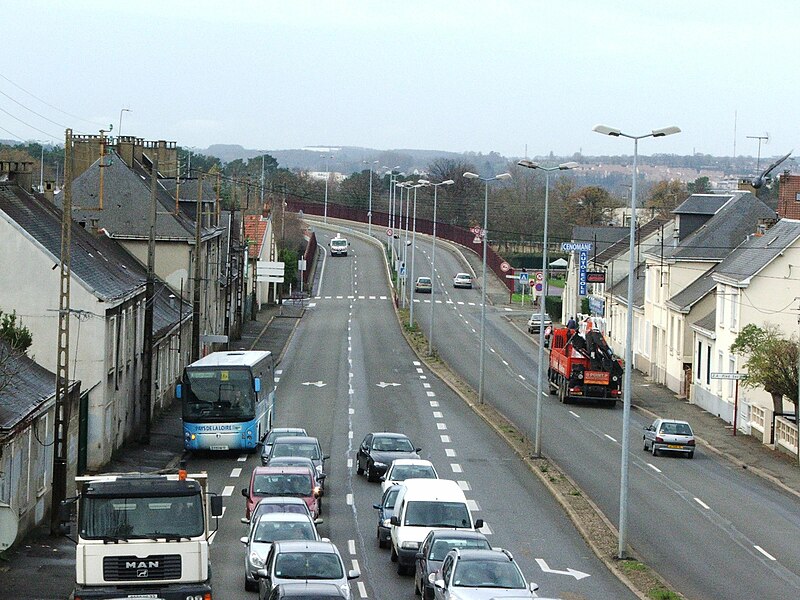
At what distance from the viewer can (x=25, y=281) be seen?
38.8 meters

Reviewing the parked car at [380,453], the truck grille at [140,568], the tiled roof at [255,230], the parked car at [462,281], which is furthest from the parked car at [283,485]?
the parked car at [462,281]

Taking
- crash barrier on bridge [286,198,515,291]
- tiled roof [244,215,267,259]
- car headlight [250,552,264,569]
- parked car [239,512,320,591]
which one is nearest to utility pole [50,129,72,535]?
parked car [239,512,320,591]

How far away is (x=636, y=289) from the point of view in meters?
84.4

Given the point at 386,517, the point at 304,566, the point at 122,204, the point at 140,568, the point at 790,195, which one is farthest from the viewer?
the point at 790,195

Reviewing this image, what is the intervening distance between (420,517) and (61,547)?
27.8 ft

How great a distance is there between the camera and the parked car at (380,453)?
39.0m

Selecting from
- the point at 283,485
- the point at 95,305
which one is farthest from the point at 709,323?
the point at 283,485

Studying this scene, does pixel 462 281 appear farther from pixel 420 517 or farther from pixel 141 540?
pixel 141 540

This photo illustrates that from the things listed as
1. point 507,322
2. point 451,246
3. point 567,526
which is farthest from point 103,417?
point 451,246

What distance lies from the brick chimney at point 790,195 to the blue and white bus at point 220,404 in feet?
119

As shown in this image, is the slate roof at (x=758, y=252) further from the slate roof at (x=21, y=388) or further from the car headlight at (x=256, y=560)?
the car headlight at (x=256, y=560)

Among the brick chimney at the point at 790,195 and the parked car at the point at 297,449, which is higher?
the brick chimney at the point at 790,195

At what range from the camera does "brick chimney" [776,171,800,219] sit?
68125 millimetres

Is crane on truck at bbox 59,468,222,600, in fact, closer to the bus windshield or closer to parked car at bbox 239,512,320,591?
parked car at bbox 239,512,320,591
